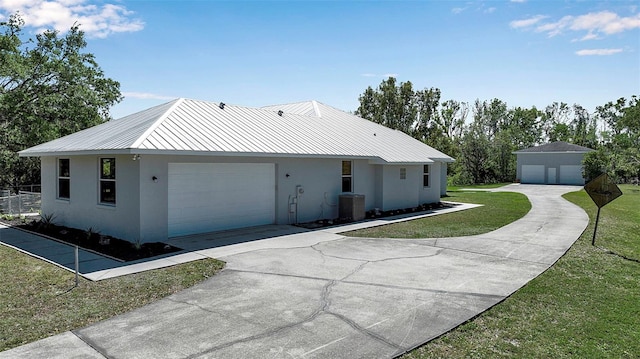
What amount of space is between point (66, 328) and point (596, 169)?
43164 mm

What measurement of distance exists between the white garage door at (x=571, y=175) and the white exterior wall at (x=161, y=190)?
2971 centimetres

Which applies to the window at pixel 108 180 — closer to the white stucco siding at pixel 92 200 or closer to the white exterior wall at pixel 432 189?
the white stucco siding at pixel 92 200

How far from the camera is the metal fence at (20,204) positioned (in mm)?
15510

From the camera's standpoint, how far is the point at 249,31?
53.8ft

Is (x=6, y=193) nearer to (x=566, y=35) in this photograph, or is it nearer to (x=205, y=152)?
(x=205, y=152)

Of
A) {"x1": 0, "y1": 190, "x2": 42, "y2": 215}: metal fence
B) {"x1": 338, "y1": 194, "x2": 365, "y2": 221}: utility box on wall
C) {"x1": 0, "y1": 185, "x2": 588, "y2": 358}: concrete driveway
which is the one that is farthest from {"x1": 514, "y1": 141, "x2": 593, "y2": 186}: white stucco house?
{"x1": 0, "y1": 190, "x2": 42, "y2": 215}: metal fence

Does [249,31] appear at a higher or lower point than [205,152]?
higher

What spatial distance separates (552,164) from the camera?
→ 4316 cm

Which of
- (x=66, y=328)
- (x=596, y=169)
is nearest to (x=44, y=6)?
(x=66, y=328)

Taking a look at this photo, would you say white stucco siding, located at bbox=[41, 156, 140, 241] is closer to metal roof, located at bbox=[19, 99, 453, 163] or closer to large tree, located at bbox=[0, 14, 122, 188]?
metal roof, located at bbox=[19, 99, 453, 163]

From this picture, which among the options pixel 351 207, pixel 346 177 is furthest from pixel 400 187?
pixel 351 207

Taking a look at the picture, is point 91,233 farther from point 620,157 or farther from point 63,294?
point 620,157

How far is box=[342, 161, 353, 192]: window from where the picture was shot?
1627 centimetres

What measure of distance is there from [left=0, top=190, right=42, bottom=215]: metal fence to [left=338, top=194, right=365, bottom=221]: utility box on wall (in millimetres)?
11544
